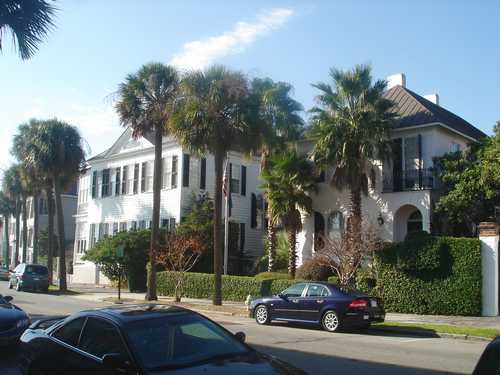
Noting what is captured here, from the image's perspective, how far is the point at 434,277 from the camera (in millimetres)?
22484

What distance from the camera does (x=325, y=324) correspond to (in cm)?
1684

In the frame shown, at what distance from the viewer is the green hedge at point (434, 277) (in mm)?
21719

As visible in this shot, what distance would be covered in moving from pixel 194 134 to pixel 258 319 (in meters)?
8.96

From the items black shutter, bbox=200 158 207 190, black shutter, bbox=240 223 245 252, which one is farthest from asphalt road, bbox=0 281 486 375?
black shutter, bbox=240 223 245 252

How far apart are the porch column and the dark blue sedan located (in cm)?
644

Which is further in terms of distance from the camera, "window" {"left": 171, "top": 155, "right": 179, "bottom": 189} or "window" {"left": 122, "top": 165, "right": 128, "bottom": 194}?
"window" {"left": 122, "top": 165, "right": 128, "bottom": 194}

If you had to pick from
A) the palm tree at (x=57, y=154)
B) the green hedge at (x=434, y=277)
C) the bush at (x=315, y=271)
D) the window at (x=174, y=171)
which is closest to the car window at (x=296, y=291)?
the green hedge at (x=434, y=277)

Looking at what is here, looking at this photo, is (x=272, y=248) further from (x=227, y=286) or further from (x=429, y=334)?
(x=429, y=334)

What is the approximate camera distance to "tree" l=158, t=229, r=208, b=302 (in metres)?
27.7

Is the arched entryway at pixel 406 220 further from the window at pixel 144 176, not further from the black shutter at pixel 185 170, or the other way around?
the window at pixel 144 176

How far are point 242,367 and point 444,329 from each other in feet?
43.1

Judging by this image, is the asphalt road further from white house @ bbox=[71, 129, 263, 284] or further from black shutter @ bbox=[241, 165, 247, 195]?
black shutter @ bbox=[241, 165, 247, 195]

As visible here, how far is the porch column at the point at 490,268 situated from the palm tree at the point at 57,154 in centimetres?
2526

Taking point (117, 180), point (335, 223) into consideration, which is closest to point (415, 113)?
point (335, 223)
